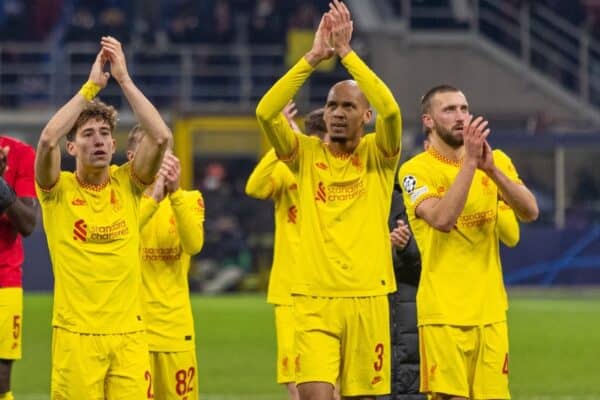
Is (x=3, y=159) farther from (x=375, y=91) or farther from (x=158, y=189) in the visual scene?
(x=375, y=91)

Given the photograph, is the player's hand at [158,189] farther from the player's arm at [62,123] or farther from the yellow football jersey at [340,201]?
the player's arm at [62,123]

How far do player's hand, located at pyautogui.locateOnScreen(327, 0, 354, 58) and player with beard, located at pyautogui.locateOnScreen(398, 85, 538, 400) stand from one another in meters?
0.59

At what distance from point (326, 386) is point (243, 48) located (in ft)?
81.2

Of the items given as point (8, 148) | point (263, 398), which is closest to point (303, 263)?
point (8, 148)

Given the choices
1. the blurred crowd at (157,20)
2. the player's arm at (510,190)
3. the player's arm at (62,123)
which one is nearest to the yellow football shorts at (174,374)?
the player's arm at (62,123)

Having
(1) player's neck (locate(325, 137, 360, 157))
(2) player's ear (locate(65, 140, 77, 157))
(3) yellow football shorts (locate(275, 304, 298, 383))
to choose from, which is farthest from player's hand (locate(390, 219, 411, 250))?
(2) player's ear (locate(65, 140, 77, 157))

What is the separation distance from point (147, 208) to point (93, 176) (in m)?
0.94

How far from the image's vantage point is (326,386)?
974cm

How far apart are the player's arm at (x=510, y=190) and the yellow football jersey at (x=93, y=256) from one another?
205cm

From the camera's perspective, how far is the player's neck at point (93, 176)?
927cm

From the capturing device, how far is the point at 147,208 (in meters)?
10.2

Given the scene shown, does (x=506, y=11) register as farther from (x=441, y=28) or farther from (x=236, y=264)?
(x=236, y=264)

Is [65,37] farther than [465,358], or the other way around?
[65,37]

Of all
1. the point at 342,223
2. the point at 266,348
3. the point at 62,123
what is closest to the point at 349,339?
the point at 342,223
